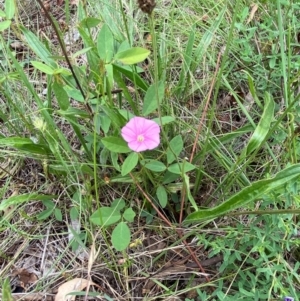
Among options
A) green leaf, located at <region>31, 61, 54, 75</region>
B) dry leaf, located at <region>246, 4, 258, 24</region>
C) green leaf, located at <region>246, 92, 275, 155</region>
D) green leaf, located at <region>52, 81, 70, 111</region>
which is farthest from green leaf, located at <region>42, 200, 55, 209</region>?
dry leaf, located at <region>246, 4, 258, 24</region>

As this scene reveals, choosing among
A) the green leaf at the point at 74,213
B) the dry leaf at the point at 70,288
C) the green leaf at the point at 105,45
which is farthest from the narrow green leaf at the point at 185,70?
the dry leaf at the point at 70,288

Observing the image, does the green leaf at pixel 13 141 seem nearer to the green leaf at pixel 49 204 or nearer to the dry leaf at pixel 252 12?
the green leaf at pixel 49 204

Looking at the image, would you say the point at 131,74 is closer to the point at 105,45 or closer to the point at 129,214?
the point at 105,45

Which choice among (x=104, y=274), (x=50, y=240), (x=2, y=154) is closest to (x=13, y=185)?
(x=2, y=154)

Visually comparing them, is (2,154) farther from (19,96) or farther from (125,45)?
(125,45)

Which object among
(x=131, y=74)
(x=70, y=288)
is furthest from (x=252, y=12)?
(x=70, y=288)

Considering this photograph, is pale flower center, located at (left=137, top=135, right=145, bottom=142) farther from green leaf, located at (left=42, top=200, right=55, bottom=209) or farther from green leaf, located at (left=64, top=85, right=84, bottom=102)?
green leaf, located at (left=42, top=200, right=55, bottom=209)
